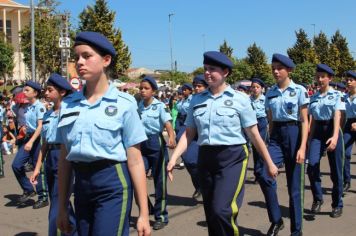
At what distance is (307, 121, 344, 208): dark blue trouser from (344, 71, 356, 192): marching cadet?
131 centimetres

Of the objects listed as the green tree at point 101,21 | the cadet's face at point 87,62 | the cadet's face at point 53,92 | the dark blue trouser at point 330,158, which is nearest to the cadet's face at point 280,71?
the dark blue trouser at point 330,158

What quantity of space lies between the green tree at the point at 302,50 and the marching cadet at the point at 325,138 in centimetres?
4597

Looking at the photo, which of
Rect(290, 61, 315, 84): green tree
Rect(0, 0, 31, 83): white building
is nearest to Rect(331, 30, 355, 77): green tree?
Rect(290, 61, 315, 84): green tree

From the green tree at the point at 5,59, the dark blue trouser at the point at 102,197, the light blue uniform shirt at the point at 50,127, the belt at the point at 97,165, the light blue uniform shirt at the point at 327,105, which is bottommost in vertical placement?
the dark blue trouser at the point at 102,197

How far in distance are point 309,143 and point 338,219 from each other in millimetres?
1071

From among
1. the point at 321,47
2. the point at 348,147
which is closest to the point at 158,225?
the point at 348,147

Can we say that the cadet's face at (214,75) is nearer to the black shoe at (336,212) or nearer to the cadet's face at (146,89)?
the cadet's face at (146,89)

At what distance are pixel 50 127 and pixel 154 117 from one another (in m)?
1.75

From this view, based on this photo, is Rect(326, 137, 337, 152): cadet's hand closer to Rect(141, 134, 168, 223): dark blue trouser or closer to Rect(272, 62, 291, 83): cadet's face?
Rect(272, 62, 291, 83): cadet's face

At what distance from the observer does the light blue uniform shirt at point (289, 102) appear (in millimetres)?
5570

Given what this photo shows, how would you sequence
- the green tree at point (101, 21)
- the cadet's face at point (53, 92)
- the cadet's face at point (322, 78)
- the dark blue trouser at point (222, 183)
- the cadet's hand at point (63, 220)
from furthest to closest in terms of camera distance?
the green tree at point (101, 21) < the cadet's face at point (322, 78) < the cadet's face at point (53, 92) < the dark blue trouser at point (222, 183) < the cadet's hand at point (63, 220)

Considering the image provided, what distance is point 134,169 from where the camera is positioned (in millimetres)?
3123

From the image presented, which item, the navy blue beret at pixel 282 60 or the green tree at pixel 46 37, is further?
the green tree at pixel 46 37

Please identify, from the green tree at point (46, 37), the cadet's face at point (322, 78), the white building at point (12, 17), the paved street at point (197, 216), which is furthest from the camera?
the white building at point (12, 17)
